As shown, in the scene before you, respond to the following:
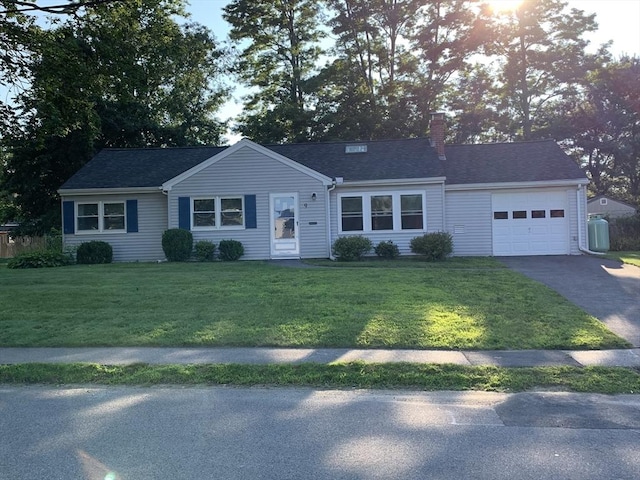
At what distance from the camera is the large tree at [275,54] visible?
32688mm

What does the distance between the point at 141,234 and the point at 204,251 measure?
9.58 ft

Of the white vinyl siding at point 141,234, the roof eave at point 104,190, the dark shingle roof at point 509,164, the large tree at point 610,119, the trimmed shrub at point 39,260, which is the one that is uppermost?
the large tree at point 610,119

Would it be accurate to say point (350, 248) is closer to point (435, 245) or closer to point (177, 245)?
point (435, 245)

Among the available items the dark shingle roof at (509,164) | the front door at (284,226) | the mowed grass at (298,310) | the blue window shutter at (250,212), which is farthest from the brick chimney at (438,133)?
the mowed grass at (298,310)

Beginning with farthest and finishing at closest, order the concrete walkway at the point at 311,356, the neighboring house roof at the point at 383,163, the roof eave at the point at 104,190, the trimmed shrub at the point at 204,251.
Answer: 1. the neighboring house roof at the point at 383,163
2. the roof eave at the point at 104,190
3. the trimmed shrub at the point at 204,251
4. the concrete walkway at the point at 311,356

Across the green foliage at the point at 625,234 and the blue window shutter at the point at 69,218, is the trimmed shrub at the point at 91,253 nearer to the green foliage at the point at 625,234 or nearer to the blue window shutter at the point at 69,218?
the blue window shutter at the point at 69,218

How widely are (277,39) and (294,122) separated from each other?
7.14 meters

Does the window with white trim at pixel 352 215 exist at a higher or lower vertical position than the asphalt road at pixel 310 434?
higher

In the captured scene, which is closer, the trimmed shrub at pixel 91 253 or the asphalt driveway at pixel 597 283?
the asphalt driveway at pixel 597 283

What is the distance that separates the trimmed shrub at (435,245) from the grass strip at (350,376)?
1044cm

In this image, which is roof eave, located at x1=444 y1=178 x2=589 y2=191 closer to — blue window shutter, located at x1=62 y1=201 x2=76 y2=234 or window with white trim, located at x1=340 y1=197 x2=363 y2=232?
window with white trim, located at x1=340 y1=197 x2=363 y2=232

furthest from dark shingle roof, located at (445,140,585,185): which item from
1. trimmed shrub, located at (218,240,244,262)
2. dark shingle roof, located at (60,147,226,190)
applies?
dark shingle roof, located at (60,147,226,190)

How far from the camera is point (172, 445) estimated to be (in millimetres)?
3988

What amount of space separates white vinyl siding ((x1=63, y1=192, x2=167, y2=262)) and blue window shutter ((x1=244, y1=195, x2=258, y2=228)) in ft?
10.5
